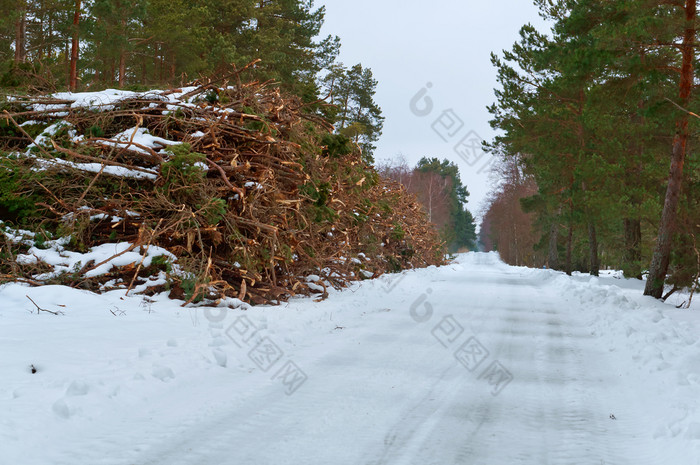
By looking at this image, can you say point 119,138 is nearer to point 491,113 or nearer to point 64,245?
point 64,245

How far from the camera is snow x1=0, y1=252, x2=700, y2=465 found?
3234 mm

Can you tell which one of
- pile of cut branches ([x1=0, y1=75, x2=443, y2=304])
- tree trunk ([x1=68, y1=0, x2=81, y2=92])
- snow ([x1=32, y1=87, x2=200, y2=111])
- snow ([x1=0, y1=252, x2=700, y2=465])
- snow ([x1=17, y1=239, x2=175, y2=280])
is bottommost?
snow ([x1=0, y1=252, x2=700, y2=465])

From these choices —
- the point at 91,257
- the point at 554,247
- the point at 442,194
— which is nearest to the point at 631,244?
the point at 554,247

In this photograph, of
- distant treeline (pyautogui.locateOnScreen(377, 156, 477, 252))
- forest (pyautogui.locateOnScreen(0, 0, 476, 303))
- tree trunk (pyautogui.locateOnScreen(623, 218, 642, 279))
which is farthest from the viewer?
distant treeline (pyautogui.locateOnScreen(377, 156, 477, 252))

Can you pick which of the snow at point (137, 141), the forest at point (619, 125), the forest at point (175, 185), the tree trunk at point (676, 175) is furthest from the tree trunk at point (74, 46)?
the tree trunk at point (676, 175)

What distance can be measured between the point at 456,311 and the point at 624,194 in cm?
958

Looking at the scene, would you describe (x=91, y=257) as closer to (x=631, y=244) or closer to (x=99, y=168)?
(x=99, y=168)

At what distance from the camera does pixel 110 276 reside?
7227 millimetres

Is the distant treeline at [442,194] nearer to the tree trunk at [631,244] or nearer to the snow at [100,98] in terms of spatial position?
the tree trunk at [631,244]

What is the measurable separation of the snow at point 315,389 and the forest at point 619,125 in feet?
19.5

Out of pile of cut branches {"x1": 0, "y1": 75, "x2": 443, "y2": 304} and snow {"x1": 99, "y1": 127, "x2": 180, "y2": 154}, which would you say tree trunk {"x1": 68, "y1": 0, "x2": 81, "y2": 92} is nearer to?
pile of cut branches {"x1": 0, "y1": 75, "x2": 443, "y2": 304}

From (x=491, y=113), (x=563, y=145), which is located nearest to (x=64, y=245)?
(x=563, y=145)

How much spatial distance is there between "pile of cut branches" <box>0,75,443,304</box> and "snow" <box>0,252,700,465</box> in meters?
0.51

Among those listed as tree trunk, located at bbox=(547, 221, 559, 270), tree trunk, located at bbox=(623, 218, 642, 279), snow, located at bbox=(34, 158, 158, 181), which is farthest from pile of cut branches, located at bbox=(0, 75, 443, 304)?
tree trunk, located at bbox=(547, 221, 559, 270)
